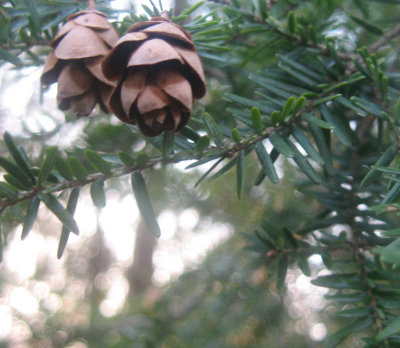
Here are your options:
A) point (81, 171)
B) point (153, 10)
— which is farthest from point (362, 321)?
point (153, 10)

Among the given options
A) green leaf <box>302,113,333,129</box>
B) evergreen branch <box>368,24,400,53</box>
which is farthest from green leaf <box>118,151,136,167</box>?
evergreen branch <box>368,24,400,53</box>

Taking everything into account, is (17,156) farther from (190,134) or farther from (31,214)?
(190,134)

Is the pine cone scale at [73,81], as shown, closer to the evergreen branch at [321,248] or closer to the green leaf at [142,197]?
the green leaf at [142,197]

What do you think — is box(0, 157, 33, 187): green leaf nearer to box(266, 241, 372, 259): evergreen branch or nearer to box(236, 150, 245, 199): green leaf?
box(236, 150, 245, 199): green leaf

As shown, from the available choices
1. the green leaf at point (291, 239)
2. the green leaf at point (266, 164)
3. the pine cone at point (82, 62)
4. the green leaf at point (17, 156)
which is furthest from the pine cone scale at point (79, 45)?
the green leaf at point (291, 239)

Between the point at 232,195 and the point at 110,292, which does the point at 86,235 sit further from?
the point at 232,195

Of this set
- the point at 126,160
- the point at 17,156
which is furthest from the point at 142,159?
the point at 17,156
